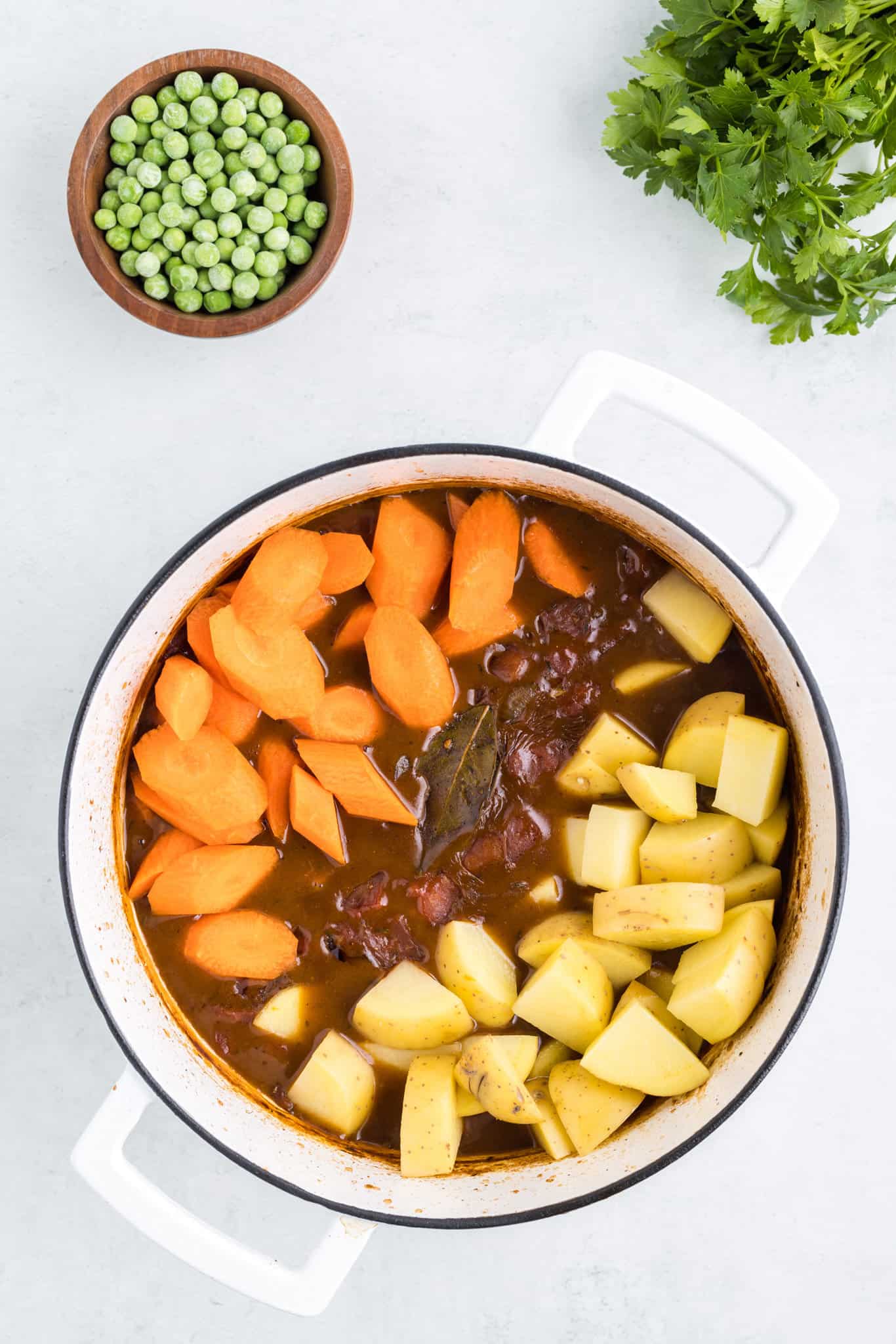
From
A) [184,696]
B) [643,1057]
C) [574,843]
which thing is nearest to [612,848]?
[574,843]

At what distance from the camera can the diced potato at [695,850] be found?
6.38 ft

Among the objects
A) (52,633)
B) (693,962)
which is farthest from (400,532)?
(693,962)

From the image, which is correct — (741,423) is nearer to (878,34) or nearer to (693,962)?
(878,34)

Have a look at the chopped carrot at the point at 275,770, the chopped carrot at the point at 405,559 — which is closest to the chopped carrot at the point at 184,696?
the chopped carrot at the point at 275,770

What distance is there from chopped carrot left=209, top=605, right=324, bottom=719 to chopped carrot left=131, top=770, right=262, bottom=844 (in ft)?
0.75

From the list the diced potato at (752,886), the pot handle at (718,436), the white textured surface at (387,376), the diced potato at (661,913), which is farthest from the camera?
the white textured surface at (387,376)

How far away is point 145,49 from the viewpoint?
2.20 meters

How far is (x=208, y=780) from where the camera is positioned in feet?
6.48

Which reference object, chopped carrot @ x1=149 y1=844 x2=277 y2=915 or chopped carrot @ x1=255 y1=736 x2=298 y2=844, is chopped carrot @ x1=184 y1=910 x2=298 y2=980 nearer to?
chopped carrot @ x1=149 y1=844 x2=277 y2=915

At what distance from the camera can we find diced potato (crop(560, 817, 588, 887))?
2.01 meters

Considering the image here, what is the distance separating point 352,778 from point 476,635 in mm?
353

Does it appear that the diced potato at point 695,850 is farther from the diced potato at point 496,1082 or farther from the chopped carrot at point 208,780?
the chopped carrot at point 208,780

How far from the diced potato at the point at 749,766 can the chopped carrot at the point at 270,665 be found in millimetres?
765

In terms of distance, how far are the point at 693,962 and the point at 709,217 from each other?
1370 mm
